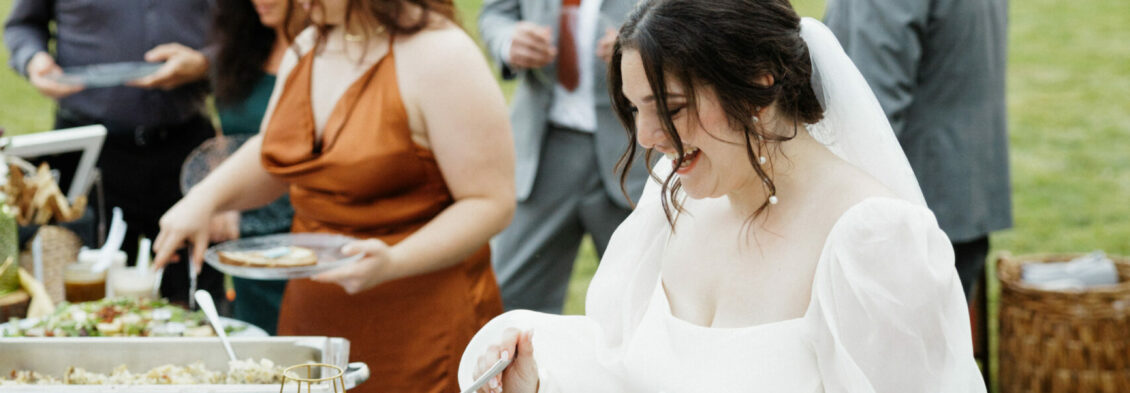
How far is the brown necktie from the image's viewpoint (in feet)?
11.7

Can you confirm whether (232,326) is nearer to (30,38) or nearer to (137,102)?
(137,102)

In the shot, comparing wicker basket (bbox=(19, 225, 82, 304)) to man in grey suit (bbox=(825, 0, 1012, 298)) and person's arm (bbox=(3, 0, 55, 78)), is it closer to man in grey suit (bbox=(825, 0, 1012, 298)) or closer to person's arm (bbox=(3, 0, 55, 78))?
person's arm (bbox=(3, 0, 55, 78))

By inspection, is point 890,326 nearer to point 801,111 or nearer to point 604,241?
point 801,111

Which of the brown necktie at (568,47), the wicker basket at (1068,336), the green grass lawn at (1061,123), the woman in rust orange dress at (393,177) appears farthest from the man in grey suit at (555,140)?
the wicker basket at (1068,336)

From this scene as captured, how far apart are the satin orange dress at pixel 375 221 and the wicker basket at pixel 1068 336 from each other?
2066 mm

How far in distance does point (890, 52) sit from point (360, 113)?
1514 millimetres

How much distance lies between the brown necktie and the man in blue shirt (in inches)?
46.1

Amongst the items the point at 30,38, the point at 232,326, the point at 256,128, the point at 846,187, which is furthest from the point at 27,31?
the point at 846,187

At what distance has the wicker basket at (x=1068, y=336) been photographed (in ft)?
12.8

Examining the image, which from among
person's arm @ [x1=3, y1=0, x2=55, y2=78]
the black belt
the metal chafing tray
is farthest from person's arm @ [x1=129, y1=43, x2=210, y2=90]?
the metal chafing tray

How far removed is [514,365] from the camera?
6.27ft

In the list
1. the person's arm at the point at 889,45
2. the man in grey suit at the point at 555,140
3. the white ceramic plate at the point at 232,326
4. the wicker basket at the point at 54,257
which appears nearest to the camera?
the white ceramic plate at the point at 232,326

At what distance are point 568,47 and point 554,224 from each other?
589mm

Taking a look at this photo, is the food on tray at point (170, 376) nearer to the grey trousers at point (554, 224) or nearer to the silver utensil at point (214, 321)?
the silver utensil at point (214, 321)
